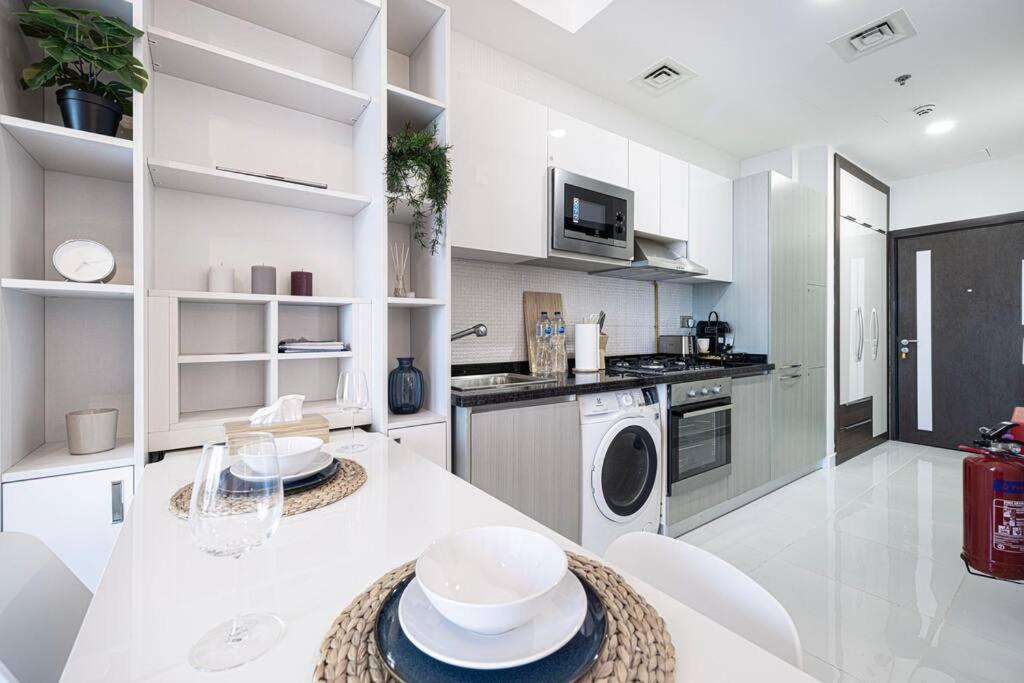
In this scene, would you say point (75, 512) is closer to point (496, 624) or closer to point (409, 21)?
point (496, 624)

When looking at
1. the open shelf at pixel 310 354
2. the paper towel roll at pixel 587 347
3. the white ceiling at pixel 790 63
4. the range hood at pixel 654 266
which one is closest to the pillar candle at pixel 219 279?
the open shelf at pixel 310 354

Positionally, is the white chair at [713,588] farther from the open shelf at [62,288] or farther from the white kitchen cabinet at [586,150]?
the white kitchen cabinet at [586,150]

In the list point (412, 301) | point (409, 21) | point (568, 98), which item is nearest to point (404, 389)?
point (412, 301)

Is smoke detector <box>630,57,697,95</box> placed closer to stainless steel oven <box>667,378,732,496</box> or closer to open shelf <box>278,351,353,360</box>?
stainless steel oven <box>667,378,732,496</box>

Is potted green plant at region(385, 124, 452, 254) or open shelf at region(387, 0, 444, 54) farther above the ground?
open shelf at region(387, 0, 444, 54)

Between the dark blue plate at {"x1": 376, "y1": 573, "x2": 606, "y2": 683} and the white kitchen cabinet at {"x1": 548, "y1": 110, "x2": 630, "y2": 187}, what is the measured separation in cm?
213

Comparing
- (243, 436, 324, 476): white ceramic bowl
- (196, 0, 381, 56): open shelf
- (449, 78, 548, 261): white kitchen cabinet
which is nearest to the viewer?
(243, 436, 324, 476): white ceramic bowl

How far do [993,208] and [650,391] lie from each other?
4.15 metres

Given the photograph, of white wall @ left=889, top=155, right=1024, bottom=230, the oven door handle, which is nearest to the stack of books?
the oven door handle

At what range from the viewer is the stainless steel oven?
8.25 ft

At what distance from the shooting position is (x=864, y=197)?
428 cm

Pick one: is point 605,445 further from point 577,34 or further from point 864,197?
point 864,197

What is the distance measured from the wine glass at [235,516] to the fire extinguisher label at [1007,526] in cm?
264

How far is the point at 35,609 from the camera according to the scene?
2.33 ft
